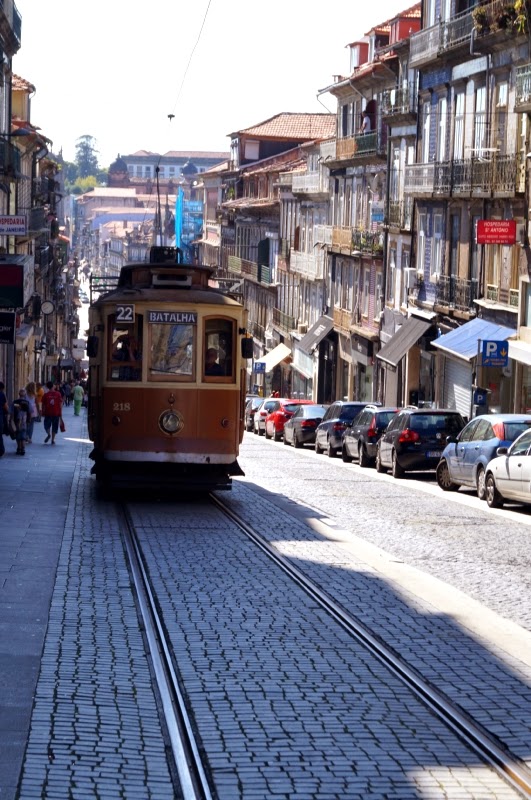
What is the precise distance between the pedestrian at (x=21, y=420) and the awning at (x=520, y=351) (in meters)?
11.3

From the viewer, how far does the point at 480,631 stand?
11047 mm

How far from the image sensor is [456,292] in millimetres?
40719

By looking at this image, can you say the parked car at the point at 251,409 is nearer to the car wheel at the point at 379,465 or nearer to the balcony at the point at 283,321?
the balcony at the point at 283,321

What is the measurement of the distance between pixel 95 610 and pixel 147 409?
326 inches

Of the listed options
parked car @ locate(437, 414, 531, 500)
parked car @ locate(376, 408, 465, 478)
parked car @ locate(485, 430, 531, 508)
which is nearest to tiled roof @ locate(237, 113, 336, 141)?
parked car @ locate(376, 408, 465, 478)

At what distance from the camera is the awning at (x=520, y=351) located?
32938mm

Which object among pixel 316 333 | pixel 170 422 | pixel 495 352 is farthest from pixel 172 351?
pixel 316 333

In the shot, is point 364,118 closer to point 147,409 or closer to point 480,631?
point 147,409

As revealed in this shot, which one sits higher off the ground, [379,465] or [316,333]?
[316,333]

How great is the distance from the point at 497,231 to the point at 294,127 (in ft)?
198

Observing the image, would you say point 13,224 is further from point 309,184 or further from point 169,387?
point 309,184

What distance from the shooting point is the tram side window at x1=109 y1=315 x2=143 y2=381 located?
776 inches

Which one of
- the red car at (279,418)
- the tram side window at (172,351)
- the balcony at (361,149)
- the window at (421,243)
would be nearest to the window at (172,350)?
the tram side window at (172,351)

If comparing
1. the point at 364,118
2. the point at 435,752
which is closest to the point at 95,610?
the point at 435,752
